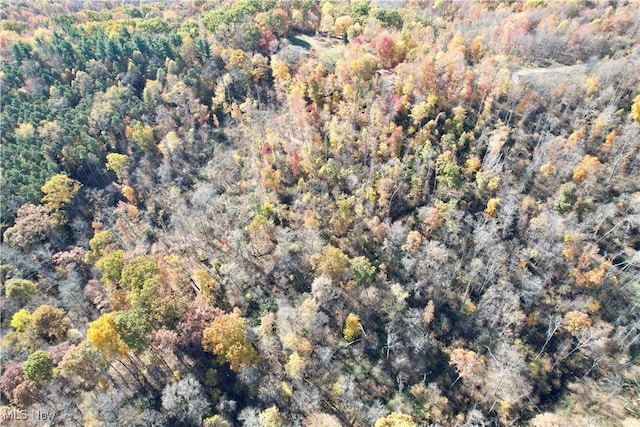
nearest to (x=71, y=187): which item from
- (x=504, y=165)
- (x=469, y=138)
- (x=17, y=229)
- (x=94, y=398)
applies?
(x=17, y=229)

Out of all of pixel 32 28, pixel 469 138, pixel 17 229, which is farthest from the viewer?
pixel 32 28

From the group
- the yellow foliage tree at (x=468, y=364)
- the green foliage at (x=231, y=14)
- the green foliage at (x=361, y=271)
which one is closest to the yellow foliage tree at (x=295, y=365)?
the green foliage at (x=361, y=271)

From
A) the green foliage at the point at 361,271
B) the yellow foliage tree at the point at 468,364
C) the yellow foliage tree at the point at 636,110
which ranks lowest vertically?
the yellow foliage tree at the point at 468,364

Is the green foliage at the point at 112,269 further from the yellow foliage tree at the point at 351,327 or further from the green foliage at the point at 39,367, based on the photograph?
the yellow foliage tree at the point at 351,327

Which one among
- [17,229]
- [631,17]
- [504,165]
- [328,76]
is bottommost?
[17,229]

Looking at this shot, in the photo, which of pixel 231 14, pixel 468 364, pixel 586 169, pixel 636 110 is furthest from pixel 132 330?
pixel 636 110

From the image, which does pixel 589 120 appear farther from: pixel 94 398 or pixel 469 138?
pixel 94 398

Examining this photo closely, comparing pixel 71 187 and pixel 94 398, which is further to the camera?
pixel 71 187
